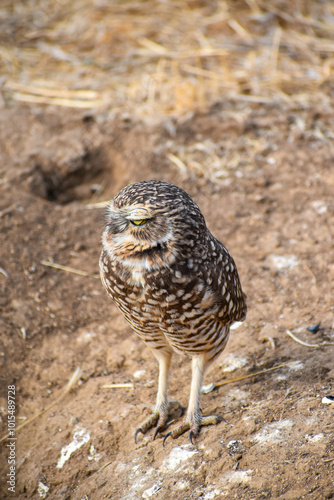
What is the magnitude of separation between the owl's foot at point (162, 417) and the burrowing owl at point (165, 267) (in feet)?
1.22

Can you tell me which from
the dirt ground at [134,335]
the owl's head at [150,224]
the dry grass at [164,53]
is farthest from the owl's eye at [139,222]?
the dry grass at [164,53]

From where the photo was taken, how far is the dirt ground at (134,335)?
312 cm

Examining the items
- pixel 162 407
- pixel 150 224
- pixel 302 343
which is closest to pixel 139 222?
pixel 150 224

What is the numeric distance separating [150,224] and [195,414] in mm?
1526

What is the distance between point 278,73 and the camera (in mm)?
7457

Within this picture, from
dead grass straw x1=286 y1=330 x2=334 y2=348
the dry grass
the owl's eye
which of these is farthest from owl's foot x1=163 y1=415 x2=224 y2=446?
the dry grass

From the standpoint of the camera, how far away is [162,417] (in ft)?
12.3

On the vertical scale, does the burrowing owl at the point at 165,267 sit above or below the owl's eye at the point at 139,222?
below

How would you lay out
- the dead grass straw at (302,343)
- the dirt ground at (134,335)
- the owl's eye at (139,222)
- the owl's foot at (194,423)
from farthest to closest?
1. the dead grass straw at (302,343)
2. the owl's foot at (194,423)
3. the dirt ground at (134,335)
4. the owl's eye at (139,222)

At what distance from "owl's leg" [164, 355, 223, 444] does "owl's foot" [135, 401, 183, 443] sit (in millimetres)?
178

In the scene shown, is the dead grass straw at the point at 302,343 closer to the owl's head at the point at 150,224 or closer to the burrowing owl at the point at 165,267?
the burrowing owl at the point at 165,267

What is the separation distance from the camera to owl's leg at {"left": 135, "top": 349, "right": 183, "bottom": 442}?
12.3 ft

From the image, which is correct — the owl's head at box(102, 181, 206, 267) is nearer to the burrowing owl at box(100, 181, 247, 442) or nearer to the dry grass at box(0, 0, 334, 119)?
the burrowing owl at box(100, 181, 247, 442)

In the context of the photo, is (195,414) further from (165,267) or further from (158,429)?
(165,267)
